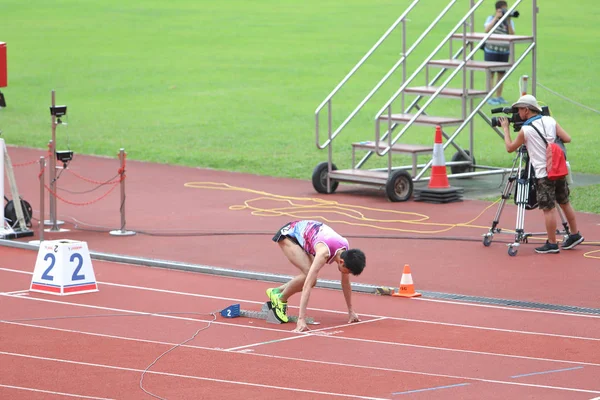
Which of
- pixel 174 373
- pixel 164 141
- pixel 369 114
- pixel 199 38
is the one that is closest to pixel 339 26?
pixel 199 38

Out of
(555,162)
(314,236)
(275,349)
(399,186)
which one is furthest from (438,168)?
(275,349)

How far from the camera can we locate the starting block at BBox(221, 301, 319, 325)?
40.0 ft

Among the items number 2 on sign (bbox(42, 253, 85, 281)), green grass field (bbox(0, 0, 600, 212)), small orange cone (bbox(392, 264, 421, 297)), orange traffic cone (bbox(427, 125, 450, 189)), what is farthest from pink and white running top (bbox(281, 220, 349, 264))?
green grass field (bbox(0, 0, 600, 212))

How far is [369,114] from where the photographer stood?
32156 mm

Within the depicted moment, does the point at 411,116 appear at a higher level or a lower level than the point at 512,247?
higher

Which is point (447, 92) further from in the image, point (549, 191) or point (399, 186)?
point (549, 191)

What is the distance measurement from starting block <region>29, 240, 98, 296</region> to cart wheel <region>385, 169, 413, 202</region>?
7095 mm

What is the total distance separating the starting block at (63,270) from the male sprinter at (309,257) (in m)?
2.52

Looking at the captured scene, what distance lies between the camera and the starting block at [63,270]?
531 inches

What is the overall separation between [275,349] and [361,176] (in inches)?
369

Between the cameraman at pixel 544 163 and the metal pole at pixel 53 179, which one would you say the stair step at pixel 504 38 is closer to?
the cameraman at pixel 544 163

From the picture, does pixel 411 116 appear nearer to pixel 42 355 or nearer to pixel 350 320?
pixel 350 320

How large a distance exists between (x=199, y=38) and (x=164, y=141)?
19.7m

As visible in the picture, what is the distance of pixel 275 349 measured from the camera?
11.2m
